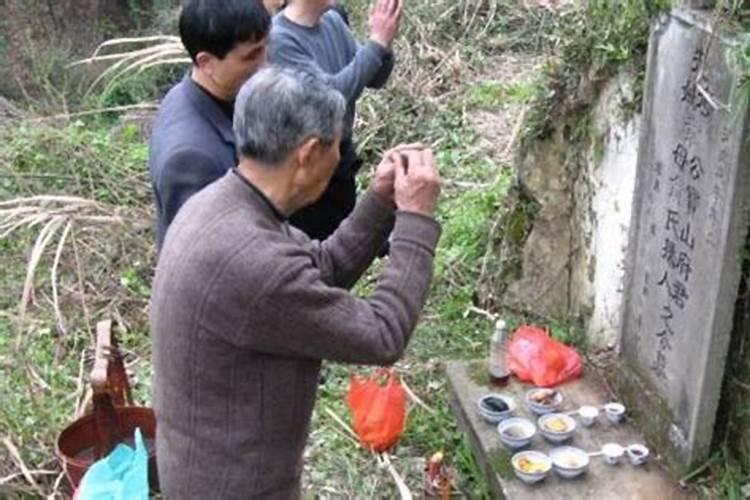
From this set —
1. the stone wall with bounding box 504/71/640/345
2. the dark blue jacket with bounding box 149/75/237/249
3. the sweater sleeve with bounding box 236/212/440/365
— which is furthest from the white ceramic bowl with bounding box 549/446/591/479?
the dark blue jacket with bounding box 149/75/237/249

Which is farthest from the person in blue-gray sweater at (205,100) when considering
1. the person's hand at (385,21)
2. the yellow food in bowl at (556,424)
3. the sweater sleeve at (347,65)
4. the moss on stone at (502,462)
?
the yellow food in bowl at (556,424)

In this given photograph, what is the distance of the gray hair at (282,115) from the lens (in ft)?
6.26

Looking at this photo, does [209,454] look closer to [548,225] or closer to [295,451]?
[295,451]

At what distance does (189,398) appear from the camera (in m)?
2.05

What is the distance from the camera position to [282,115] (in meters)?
1.90

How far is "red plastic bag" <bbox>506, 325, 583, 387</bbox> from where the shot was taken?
145 inches

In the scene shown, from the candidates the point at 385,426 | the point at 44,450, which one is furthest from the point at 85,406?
the point at 385,426

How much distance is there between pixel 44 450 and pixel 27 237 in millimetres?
2107

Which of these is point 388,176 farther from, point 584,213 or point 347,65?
point 584,213

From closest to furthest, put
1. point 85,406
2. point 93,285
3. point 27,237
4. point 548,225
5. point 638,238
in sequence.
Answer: point 638,238
point 85,406
point 548,225
point 93,285
point 27,237

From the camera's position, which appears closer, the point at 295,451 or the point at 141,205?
the point at 295,451

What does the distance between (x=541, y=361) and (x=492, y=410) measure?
35 centimetres

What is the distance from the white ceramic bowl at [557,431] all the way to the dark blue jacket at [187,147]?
57.8 inches

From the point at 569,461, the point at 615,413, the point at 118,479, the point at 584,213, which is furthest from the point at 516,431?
the point at 118,479
